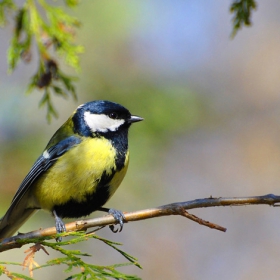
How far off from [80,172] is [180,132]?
9.62 feet

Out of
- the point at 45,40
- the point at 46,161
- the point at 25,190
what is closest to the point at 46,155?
the point at 46,161

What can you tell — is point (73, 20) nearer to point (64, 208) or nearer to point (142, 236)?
point (64, 208)

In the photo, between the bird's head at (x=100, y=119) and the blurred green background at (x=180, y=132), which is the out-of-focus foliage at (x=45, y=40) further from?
the blurred green background at (x=180, y=132)

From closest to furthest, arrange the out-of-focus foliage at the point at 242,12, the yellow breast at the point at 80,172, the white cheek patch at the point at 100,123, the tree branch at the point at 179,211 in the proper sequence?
the tree branch at the point at 179,211, the out-of-focus foliage at the point at 242,12, the yellow breast at the point at 80,172, the white cheek patch at the point at 100,123

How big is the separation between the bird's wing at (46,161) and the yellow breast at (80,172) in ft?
0.14

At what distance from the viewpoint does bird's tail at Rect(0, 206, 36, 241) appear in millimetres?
2918

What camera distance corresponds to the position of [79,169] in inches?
105

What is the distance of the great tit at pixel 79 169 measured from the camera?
267 cm

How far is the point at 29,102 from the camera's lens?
193 inches

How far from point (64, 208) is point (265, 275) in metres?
3.29

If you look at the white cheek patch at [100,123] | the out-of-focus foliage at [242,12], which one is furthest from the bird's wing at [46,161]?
the out-of-focus foliage at [242,12]

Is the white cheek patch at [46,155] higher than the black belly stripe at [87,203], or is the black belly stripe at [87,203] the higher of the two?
the white cheek patch at [46,155]

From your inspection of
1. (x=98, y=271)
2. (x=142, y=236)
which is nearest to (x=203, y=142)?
(x=142, y=236)

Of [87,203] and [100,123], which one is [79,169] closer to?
[87,203]
